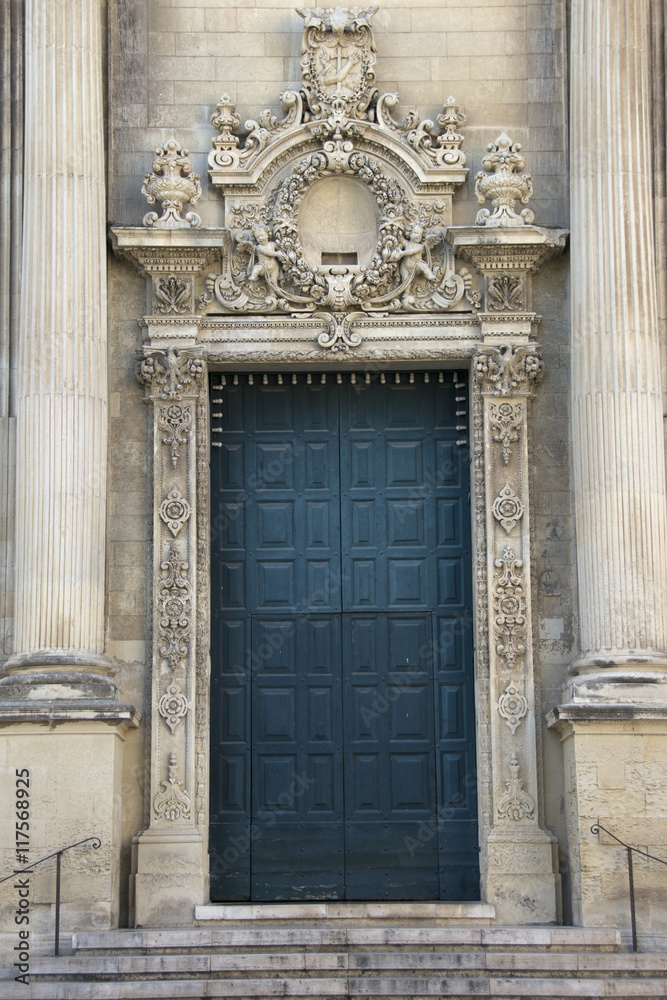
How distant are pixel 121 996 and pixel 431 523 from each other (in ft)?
17.9

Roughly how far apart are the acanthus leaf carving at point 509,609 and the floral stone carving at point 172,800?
305 centimetres

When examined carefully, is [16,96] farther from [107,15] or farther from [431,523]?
[431,523]

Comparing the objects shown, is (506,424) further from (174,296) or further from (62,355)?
(62,355)

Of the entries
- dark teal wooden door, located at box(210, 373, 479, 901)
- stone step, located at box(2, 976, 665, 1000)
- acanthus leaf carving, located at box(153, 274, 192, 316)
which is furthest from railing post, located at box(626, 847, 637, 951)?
acanthus leaf carving, located at box(153, 274, 192, 316)

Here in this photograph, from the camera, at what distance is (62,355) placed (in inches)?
576

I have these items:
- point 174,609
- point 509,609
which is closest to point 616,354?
point 509,609

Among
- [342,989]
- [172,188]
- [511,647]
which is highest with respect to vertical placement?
[172,188]

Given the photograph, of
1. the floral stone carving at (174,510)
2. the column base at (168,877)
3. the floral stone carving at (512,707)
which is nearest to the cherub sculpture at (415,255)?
the floral stone carving at (174,510)

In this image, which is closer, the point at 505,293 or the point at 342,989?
the point at 342,989

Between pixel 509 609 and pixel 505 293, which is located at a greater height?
pixel 505 293

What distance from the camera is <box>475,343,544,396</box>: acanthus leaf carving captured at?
15.2 metres

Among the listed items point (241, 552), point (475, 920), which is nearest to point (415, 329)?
point (241, 552)

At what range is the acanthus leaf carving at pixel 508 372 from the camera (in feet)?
49.9

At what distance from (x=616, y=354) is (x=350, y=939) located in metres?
5.66
